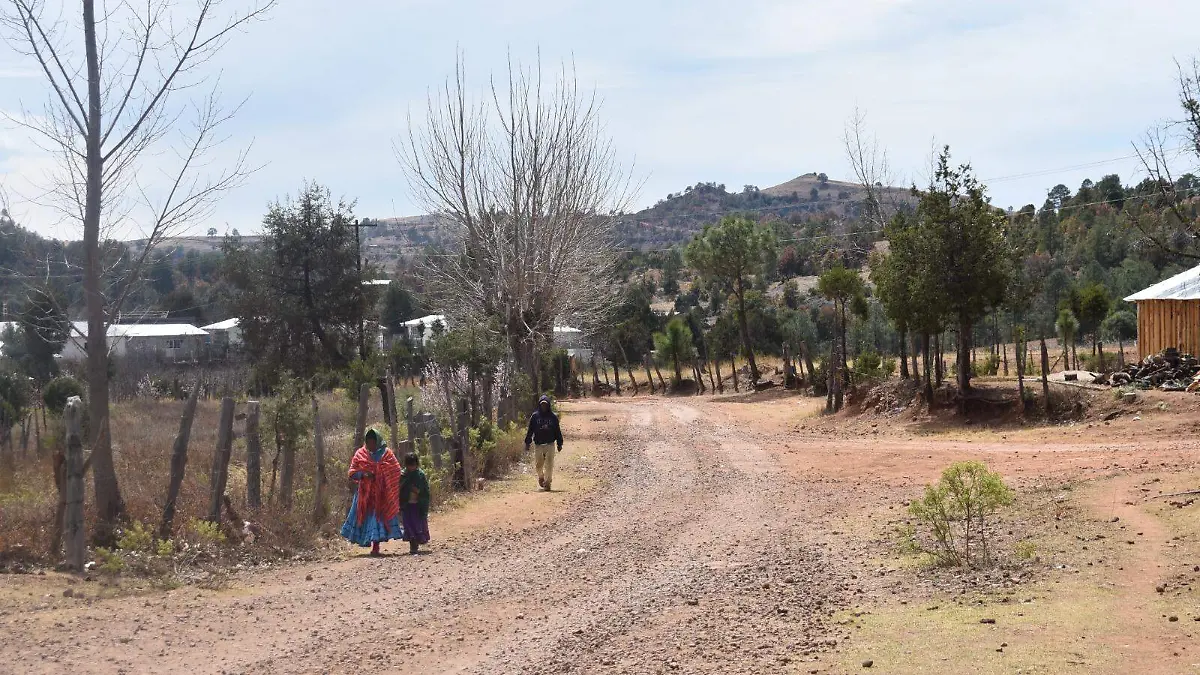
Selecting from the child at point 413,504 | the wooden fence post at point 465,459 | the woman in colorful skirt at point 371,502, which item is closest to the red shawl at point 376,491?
the woman in colorful skirt at point 371,502

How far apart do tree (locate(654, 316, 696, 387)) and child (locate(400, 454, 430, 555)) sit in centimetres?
3458

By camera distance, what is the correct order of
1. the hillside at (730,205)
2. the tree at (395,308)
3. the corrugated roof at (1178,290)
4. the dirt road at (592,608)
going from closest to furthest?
1. the dirt road at (592,608)
2. the corrugated roof at (1178,290)
3. the tree at (395,308)
4. the hillside at (730,205)

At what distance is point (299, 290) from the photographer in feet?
146

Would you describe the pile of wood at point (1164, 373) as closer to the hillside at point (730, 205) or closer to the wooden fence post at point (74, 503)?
the wooden fence post at point (74, 503)

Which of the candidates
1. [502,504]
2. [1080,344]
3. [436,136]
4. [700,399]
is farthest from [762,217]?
[502,504]

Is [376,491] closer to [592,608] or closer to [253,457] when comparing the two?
[253,457]

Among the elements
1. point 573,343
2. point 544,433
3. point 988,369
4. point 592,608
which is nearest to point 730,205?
point 573,343

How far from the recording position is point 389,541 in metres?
12.6

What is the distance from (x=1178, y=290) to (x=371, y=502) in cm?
2230

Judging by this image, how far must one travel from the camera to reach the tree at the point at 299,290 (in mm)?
43969

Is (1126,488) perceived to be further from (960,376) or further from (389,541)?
(960,376)

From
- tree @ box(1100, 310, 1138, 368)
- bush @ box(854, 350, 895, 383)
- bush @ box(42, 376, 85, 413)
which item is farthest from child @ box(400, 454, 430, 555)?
tree @ box(1100, 310, 1138, 368)

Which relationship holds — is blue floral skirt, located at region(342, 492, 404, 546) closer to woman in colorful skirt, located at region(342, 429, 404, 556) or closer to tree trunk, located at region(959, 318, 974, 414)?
woman in colorful skirt, located at region(342, 429, 404, 556)

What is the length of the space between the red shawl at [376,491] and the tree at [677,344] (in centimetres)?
3484
